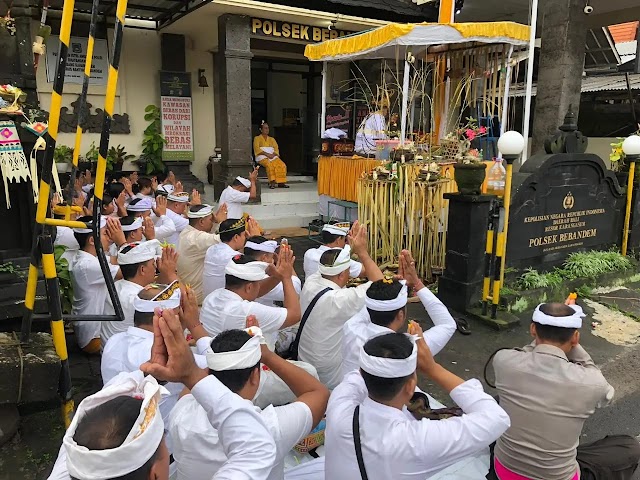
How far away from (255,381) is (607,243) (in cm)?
683

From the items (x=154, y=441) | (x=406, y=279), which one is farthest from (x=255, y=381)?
(x=406, y=279)

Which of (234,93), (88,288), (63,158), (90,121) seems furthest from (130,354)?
(90,121)

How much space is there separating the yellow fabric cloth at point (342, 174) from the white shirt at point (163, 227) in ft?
11.4

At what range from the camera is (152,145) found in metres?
10.8

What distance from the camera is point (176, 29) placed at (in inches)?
418

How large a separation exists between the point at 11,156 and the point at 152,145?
7.82 metres

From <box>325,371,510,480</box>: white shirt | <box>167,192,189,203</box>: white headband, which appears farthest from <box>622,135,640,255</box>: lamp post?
<box>325,371,510,480</box>: white shirt

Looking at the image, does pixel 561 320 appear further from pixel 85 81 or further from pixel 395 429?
pixel 85 81

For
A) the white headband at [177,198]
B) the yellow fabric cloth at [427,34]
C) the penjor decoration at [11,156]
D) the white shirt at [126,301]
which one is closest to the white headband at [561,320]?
the white shirt at [126,301]

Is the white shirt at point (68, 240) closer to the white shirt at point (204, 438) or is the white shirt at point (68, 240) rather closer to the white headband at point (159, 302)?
the white headband at point (159, 302)

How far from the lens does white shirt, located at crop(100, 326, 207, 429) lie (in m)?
2.69

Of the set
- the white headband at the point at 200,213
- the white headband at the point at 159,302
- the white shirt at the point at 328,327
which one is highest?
the white headband at the point at 200,213

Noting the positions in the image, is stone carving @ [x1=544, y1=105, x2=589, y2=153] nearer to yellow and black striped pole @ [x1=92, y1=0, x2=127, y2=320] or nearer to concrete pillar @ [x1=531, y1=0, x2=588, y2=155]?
concrete pillar @ [x1=531, y1=0, x2=588, y2=155]

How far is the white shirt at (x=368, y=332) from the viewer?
282 centimetres
